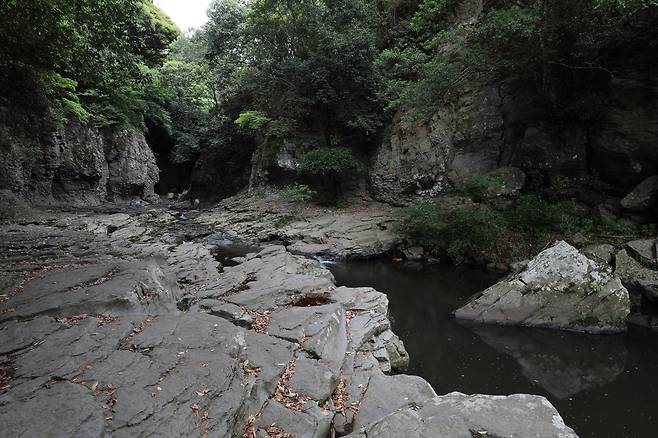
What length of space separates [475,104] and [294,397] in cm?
1470

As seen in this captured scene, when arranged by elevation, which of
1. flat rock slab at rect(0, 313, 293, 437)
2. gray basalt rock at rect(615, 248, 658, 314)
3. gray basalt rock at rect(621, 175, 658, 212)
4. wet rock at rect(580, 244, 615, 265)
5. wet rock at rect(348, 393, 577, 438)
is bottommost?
gray basalt rock at rect(615, 248, 658, 314)

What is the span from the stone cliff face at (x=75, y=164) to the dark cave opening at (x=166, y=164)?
3156 millimetres

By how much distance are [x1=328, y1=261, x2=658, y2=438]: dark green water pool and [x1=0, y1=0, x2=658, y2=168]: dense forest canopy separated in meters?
7.53

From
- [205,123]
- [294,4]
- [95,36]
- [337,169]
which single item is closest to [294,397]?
[95,36]

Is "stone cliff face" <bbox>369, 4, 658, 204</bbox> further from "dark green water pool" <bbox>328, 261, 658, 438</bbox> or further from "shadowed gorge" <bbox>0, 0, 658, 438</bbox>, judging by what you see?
"dark green water pool" <bbox>328, 261, 658, 438</bbox>

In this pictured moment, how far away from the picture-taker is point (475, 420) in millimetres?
2996

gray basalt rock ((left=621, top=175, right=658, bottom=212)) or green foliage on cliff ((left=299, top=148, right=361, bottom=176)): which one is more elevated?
green foliage on cliff ((left=299, top=148, right=361, bottom=176))

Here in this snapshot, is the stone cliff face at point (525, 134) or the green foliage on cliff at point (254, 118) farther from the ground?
the green foliage on cliff at point (254, 118)

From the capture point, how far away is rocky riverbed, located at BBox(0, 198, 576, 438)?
2.90 meters

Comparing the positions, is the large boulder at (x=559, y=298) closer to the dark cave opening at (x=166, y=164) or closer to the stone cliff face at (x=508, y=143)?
the stone cliff face at (x=508, y=143)

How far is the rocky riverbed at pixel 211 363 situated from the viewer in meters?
2.90

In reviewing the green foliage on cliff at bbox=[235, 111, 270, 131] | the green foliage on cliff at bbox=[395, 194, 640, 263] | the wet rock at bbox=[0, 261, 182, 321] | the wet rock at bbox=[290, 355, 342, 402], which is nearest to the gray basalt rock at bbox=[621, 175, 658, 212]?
the green foliage on cliff at bbox=[395, 194, 640, 263]

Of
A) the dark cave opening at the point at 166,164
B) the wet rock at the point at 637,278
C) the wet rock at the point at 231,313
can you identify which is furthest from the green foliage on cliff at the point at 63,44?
the dark cave opening at the point at 166,164

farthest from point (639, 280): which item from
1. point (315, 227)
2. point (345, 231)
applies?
point (315, 227)
